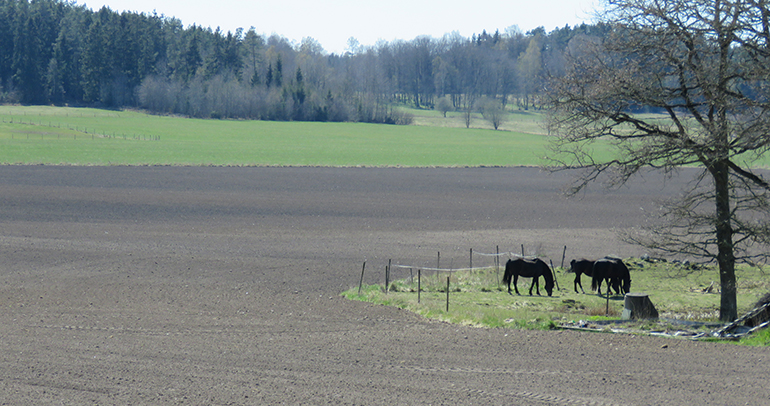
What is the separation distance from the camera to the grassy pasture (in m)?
13.9

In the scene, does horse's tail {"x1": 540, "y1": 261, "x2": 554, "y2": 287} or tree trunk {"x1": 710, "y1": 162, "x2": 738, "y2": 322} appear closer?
tree trunk {"x1": 710, "y1": 162, "x2": 738, "y2": 322}

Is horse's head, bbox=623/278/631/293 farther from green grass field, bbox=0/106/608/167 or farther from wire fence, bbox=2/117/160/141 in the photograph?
wire fence, bbox=2/117/160/141

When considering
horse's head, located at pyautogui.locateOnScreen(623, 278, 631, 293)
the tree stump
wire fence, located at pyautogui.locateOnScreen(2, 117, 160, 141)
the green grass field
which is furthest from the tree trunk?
wire fence, located at pyautogui.locateOnScreen(2, 117, 160, 141)

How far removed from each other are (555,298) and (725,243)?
14.9 feet

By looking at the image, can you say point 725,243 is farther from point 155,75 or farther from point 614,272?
point 155,75

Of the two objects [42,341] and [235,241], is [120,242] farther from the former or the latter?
[42,341]

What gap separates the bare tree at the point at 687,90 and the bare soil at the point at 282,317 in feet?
14.9

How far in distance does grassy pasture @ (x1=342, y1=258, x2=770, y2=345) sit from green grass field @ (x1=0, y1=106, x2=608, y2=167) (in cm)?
3711

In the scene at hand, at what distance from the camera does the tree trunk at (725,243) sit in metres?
14.8

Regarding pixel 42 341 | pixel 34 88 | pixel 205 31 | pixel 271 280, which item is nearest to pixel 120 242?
pixel 271 280

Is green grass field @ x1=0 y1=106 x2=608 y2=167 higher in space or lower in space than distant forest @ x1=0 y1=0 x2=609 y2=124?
lower

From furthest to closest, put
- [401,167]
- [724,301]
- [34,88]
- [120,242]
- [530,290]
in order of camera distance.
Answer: [34,88], [401,167], [120,242], [530,290], [724,301]

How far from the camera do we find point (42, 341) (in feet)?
37.3

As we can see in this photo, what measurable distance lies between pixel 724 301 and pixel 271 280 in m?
11.6
